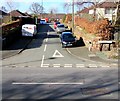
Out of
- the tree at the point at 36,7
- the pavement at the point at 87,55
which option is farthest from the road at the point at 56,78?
the tree at the point at 36,7

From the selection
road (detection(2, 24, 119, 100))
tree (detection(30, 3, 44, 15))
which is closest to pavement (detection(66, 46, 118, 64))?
road (detection(2, 24, 119, 100))

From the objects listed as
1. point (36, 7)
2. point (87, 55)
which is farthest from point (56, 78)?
point (36, 7)

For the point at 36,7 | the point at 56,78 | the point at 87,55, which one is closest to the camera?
the point at 56,78

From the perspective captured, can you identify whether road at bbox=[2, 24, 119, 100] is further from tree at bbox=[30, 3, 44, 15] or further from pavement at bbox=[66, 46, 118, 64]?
tree at bbox=[30, 3, 44, 15]

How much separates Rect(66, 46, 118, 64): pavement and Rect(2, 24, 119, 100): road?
0.78 m

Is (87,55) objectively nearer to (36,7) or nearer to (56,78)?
(56,78)

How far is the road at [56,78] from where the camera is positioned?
13375 mm

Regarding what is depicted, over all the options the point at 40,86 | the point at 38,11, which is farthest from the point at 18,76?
the point at 38,11

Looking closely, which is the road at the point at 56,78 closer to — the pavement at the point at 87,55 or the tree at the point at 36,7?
the pavement at the point at 87,55

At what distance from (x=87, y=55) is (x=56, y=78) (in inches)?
365

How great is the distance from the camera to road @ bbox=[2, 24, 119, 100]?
1338 centimetres

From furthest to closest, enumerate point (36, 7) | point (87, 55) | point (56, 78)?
1. point (36, 7)
2. point (87, 55)
3. point (56, 78)

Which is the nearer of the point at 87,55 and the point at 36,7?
the point at 87,55

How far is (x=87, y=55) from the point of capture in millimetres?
25797
